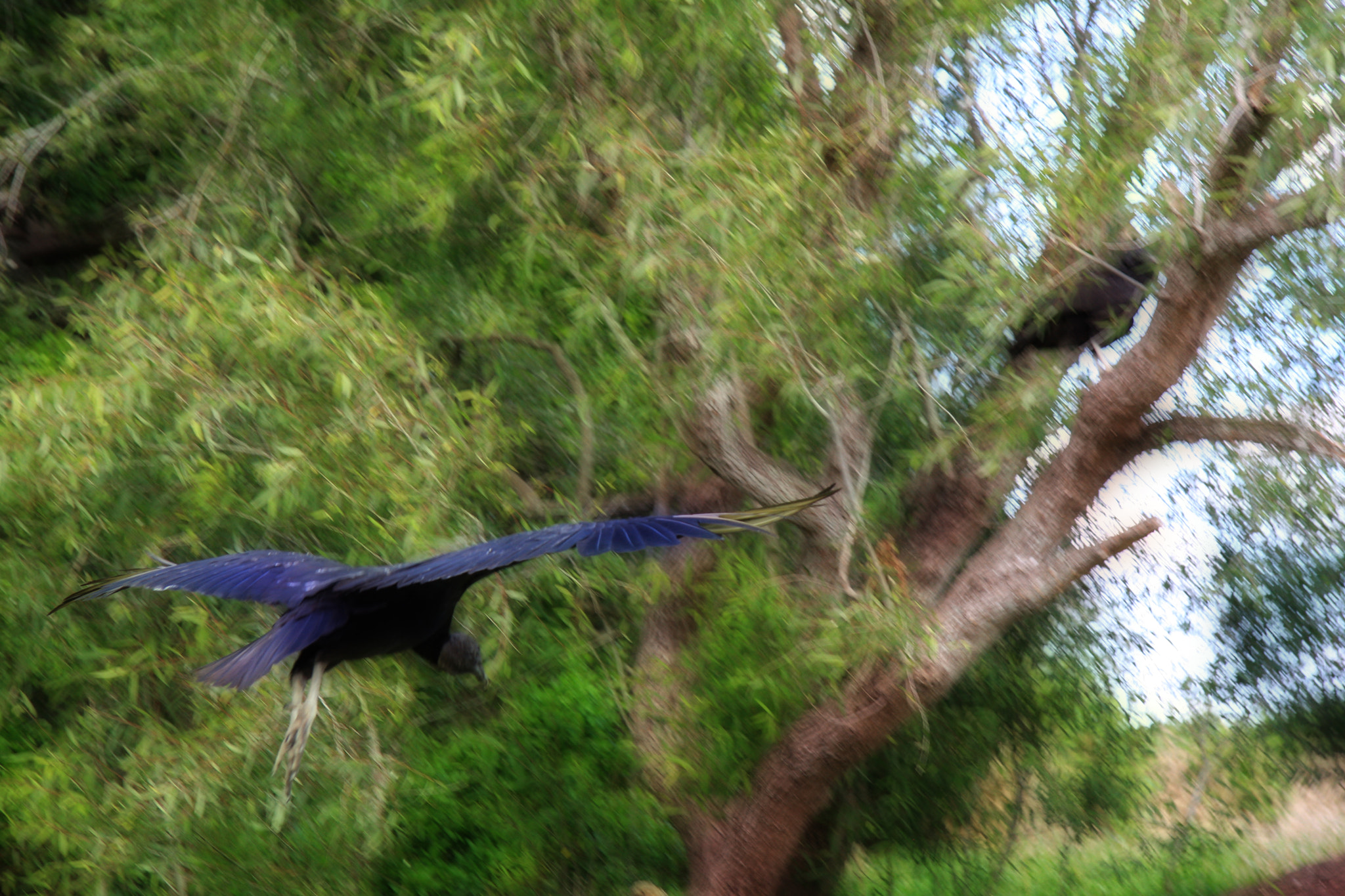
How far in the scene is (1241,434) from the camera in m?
3.68

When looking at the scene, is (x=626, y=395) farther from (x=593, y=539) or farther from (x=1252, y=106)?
(x=1252, y=106)

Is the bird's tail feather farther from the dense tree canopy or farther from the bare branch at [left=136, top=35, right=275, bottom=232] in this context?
the bare branch at [left=136, top=35, right=275, bottom=232]

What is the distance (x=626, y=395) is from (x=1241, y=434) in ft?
6.53

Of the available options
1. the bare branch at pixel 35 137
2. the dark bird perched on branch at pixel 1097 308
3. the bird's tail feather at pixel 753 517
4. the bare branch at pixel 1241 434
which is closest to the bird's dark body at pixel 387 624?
the bird's tail feather at pixel 753 517

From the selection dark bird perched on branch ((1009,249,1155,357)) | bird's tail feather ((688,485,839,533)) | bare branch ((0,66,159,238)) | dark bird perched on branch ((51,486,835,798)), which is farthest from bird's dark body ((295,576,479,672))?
bare branch ((0,66,159,238))

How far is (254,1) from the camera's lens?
4.24 meters

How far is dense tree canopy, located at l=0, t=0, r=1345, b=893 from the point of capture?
11.0ft

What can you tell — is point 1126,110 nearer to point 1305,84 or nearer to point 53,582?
point 1305,84

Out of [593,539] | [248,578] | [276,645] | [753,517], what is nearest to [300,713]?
[276,645]

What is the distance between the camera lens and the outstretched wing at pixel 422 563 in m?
2.20

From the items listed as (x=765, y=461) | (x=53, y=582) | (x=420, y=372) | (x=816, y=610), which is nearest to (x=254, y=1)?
(x=420, y=372)

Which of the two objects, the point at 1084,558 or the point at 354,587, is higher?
the point at 1084,558

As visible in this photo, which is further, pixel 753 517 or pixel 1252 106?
pixel 1252 106

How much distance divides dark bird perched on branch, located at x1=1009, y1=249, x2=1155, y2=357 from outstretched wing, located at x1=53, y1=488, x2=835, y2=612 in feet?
5.54
